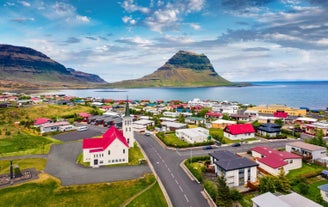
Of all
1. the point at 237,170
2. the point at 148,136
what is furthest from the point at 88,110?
the point at 237,170

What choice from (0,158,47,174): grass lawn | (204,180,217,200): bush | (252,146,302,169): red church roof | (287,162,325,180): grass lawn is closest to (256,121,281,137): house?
(287,162,325,180): grass lawn

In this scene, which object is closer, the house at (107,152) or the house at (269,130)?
the house at (107,152)

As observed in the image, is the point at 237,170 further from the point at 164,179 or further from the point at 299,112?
the point at 299,112

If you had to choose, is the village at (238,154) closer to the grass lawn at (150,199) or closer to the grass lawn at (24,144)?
the grass lawn at (150,199)

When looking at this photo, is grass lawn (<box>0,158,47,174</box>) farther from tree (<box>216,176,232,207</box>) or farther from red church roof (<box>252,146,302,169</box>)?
red church roof (<box>252,146,302,169</box>)

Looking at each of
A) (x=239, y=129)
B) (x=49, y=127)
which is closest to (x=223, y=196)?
(x=239, y=129)

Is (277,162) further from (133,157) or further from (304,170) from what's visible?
(133,157)

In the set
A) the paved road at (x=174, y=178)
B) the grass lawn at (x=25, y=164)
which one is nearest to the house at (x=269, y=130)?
the paved road at (x=174, y=178)
